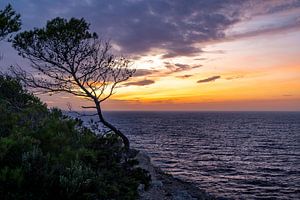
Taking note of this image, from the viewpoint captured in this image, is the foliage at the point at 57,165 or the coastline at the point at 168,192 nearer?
the foliage at the point at 57,165

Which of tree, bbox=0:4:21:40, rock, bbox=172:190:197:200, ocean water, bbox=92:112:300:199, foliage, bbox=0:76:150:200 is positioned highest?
tree, bbox=0:4:21:40

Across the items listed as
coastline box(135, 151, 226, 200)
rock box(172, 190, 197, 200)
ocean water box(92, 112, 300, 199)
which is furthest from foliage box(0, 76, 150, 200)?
ocean water box(92, 112, 300, 199)

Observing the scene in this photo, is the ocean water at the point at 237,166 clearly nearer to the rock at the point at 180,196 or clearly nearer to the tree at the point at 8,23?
the rock at the point at 180,196

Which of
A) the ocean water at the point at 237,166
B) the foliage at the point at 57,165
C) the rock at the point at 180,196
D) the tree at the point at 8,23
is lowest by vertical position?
the ocean water at the point at 237,166

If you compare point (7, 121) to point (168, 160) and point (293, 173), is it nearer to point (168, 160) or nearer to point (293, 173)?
point (293, 173)

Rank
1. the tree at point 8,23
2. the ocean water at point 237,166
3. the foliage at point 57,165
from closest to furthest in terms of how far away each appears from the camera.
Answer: the foliage at point 57,165
the tree at point 8,23
the ocean water at point 237,166

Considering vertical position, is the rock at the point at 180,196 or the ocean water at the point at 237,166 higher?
the rock at the point at 180,196

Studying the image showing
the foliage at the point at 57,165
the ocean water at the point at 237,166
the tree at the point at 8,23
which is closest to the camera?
the foliage at the point at 57,165

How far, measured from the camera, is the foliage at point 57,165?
9477 millimetres

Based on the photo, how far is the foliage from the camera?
31.1 ft

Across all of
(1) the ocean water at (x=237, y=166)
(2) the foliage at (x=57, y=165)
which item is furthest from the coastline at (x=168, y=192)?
(2) the foliage at (x=57, y=165)

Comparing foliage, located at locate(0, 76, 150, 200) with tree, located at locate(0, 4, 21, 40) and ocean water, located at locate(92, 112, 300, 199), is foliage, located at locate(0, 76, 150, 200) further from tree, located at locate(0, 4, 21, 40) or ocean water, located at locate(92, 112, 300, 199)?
ocean water, located at locate(92, 112, 300, 199)

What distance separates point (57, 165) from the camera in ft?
34.1

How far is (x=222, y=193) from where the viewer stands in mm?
39219
